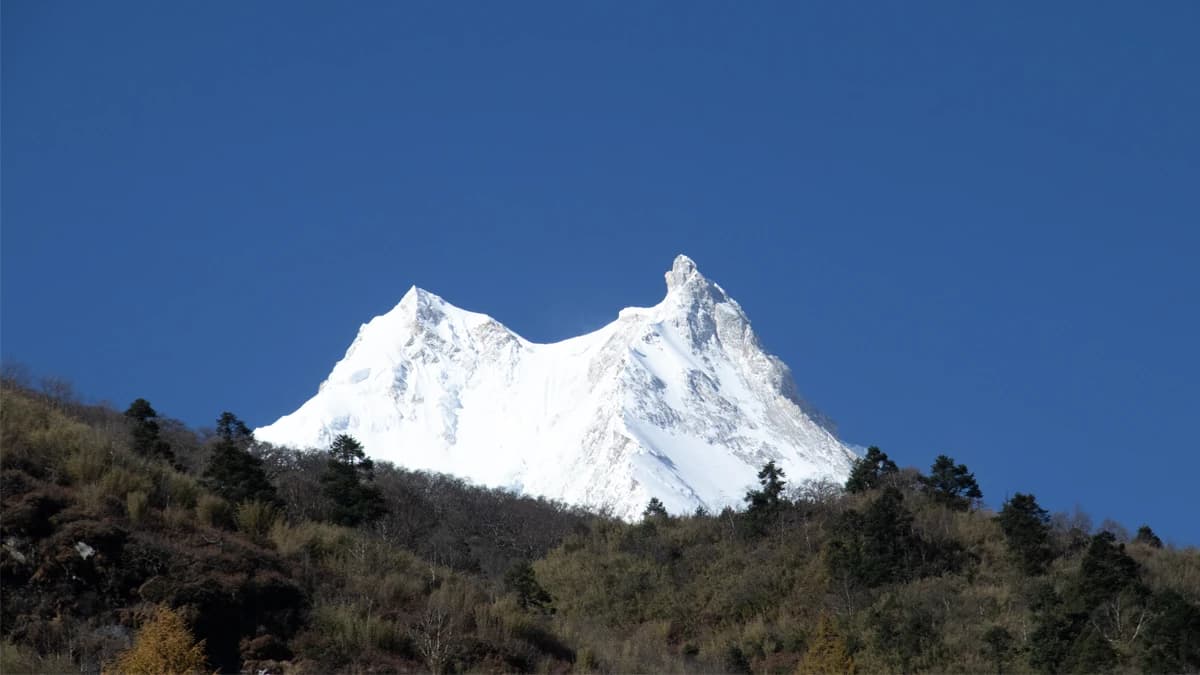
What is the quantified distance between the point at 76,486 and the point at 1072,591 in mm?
24325

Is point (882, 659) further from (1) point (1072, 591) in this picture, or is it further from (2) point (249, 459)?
(2) point (249, 459)

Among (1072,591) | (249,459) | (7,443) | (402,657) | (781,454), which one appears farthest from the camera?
(781,454)

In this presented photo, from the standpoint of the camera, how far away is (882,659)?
3061cm

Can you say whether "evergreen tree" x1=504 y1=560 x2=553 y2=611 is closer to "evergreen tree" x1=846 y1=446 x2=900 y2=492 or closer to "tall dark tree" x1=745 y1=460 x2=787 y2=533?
"tall dark tree" x1=745 y1=460 x2=787 y2=533

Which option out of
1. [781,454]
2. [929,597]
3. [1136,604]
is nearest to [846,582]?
[929,597]

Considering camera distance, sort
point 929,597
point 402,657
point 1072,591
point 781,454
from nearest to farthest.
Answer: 1. point 402,657
2. point 1072,591
3. point 929,597
4. point 781,454

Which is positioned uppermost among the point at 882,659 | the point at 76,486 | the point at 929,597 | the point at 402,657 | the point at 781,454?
the point at 781,454

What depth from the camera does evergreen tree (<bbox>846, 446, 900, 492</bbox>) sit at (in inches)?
1840

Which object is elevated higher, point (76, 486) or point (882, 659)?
point (882, 659)

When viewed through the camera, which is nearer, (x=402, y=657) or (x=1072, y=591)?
(x=402, y=657)

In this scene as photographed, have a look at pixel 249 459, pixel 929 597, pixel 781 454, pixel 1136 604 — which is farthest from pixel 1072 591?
pixel 781 454

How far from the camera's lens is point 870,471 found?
47.8 meters

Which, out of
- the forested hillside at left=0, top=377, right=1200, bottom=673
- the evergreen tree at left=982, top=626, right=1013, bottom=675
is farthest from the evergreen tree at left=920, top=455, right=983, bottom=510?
the evergreen tree at left=982, top=626, right=1013, bottom=675

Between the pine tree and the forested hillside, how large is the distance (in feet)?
0.24
